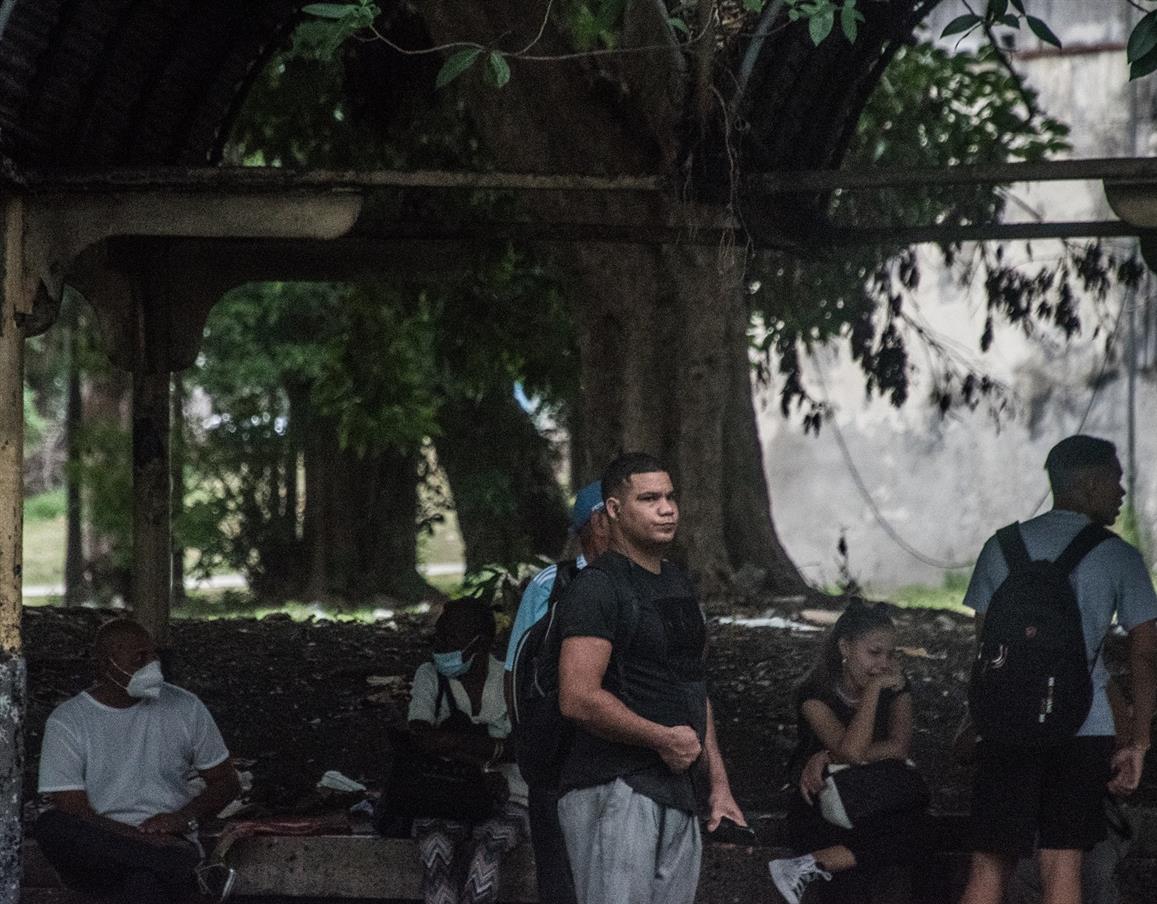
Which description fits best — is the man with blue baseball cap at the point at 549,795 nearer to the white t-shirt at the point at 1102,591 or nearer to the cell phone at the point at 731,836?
the white t-shirt at the point at 1102,591

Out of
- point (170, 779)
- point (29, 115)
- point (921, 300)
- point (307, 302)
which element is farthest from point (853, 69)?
point (921, 300)

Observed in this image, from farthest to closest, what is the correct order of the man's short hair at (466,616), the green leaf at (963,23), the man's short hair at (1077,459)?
the man's short hair at (466,616)
the man's short hair at (1077,459)
the green leaf at (963,23)

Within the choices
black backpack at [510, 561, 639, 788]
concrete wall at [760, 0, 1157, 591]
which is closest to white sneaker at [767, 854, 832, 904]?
black backpack at [510, 561, 639, 788]

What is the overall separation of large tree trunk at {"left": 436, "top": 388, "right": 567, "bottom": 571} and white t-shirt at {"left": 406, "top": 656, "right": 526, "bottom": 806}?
11177 mm

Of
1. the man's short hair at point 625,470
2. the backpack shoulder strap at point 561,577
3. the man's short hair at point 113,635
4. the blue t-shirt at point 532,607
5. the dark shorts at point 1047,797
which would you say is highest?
the man's short hair at point 625,470

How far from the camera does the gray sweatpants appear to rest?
484cm

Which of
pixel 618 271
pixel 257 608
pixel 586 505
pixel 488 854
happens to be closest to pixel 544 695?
pixel 586 505

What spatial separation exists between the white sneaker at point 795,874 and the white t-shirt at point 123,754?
2106mm

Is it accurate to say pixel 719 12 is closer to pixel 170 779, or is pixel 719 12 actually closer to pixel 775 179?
pixel 775 179

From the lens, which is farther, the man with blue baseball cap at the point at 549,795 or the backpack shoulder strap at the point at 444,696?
the backpack shoulder strap at the point at 444,696

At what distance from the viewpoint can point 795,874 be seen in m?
6.29

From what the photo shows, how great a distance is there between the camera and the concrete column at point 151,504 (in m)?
8.67

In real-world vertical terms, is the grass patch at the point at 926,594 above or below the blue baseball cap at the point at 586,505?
below

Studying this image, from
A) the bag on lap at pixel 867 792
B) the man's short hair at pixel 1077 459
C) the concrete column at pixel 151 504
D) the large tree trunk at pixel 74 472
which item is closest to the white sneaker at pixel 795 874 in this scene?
the bag on lap at pixel 867 792
